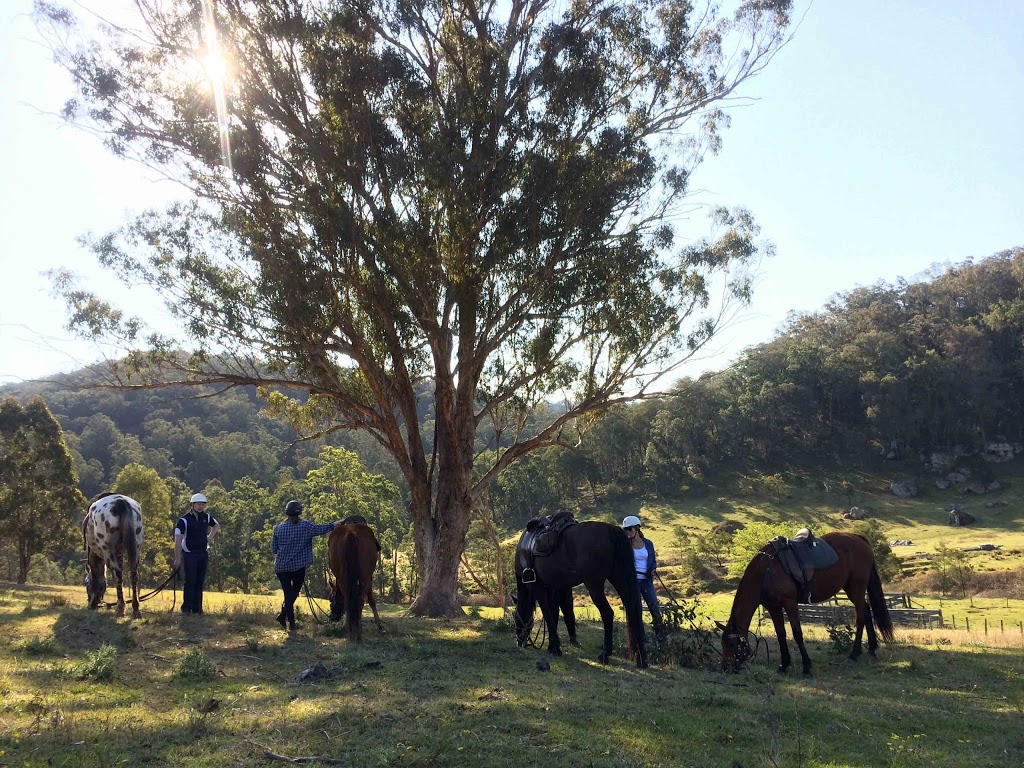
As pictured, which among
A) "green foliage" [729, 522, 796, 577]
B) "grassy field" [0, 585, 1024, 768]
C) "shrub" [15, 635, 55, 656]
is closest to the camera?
"grassy field" [0, 585, 1024, 768]

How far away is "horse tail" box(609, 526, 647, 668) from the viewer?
32.0ft

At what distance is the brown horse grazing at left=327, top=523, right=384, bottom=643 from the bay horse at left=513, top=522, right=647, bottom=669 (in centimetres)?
244

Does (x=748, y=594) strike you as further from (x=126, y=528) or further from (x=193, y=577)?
(x=126, y=528)

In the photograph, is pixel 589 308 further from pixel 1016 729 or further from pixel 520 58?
pixel 1016 729

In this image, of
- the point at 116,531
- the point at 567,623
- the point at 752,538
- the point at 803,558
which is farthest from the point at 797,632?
the point at 752,538

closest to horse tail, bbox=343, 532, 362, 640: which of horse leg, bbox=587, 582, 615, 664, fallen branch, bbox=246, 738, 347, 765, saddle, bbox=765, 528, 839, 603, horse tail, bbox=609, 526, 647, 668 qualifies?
horse leg, bbox=587, 582, 615, 664

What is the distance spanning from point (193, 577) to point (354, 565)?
366cm

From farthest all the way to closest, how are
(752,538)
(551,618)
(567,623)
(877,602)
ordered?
(752,538), (567,623), (877,602), (551,618)

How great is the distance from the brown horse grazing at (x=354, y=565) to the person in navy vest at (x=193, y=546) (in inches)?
95.1

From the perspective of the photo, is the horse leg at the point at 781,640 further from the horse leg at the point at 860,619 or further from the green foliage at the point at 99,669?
the green foliage at the point at 99,669

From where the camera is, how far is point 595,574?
33.0 ft

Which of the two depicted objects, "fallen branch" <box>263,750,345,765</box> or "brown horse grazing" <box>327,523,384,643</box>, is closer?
"fallen branch" <box>263,750,345,765</box>

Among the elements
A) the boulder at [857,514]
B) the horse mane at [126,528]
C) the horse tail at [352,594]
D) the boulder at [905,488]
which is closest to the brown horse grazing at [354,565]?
the horse tail at [352,594]

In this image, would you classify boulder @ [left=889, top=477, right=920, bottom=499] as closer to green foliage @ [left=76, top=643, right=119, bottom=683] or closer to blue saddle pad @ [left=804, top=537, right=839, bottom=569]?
blue saddle pad @ [left=804, top=537, right=839, bottom=569]
